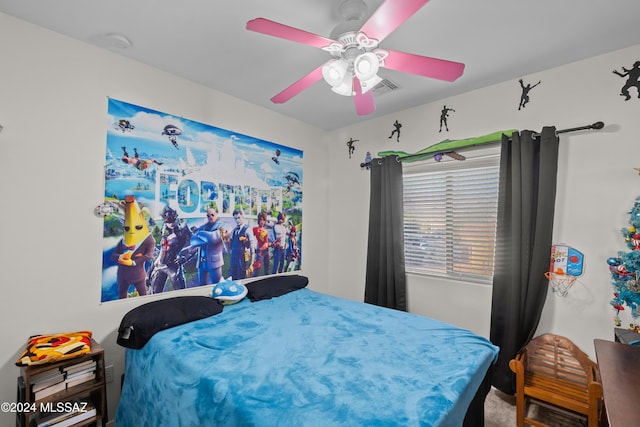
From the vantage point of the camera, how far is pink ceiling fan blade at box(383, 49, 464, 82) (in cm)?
139

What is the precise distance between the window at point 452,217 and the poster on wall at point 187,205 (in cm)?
141

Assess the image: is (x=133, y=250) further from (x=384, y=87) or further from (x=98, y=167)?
(x=384, y=87)

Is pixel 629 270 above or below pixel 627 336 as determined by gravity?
above

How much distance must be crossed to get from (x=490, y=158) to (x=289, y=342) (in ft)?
7.68

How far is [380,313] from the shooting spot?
226 centimetres

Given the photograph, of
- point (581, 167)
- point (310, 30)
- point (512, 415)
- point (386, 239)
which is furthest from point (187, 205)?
point (581, 167)

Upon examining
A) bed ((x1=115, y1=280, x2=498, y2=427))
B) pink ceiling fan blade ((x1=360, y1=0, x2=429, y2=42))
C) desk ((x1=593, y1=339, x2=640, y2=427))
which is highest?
pink ceiling fan blade ((x1=360, y1=0, x2=429, y2=42))

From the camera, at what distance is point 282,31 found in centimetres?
127

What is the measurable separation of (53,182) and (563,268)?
3.69 m

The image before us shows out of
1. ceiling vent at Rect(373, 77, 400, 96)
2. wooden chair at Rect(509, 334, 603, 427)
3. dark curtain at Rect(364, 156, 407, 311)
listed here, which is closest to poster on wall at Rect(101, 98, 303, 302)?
dark curtain at Rect(364, 156, 407, 311)

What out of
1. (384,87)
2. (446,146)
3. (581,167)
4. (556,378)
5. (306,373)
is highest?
(384,87)

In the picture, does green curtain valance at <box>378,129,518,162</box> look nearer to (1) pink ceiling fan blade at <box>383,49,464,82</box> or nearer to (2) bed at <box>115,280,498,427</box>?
(1) pink ceiling fan blade at <box>383,49,464,82</box>

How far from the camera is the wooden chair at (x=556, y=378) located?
177 cm

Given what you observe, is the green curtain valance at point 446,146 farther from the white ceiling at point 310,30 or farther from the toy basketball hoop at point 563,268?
the toy basketball hoop at point 563,268
